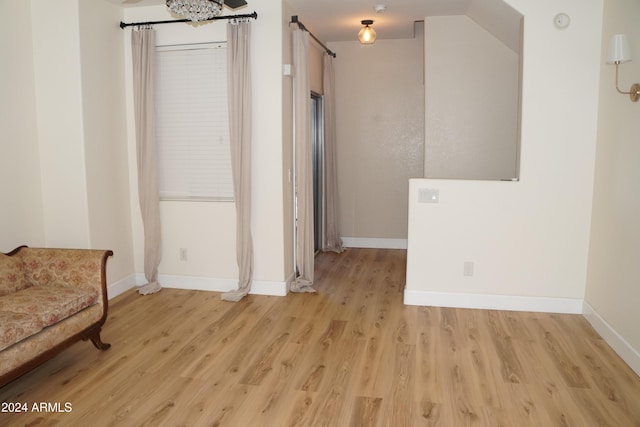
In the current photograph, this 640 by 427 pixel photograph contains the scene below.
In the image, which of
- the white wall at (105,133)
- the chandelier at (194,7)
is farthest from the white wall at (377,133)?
the chandelier at (194,7)

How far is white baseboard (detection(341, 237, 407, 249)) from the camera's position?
711 centimetres

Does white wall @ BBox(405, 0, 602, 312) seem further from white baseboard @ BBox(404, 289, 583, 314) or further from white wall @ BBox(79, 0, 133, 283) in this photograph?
white wall @ BBox(79, 0, 133, 283)

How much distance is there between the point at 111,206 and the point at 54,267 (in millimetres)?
1294

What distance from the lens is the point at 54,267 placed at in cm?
357

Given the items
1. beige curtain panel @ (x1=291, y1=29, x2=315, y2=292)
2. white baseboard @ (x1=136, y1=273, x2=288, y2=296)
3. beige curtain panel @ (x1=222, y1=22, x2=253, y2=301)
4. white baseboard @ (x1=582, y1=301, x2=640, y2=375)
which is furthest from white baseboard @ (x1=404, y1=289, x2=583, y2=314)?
beige curtain panel @ (x1=222, y1=22, x2=253, y2=301)

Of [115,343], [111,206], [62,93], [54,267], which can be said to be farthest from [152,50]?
[115,343]

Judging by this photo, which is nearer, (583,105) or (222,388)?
(222,388)

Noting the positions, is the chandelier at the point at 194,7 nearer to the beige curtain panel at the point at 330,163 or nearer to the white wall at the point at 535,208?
the white wall at the point at 535,208

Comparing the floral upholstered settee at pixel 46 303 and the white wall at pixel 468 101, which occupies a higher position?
the white wall at pixel 468 101

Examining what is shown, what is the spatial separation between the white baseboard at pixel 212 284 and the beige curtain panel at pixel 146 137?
0.56 ft

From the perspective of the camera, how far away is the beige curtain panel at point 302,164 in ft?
16.0

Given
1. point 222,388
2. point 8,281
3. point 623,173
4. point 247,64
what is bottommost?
point 222,388

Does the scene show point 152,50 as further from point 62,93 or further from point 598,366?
point 598,366

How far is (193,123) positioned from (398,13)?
2.54 metres
